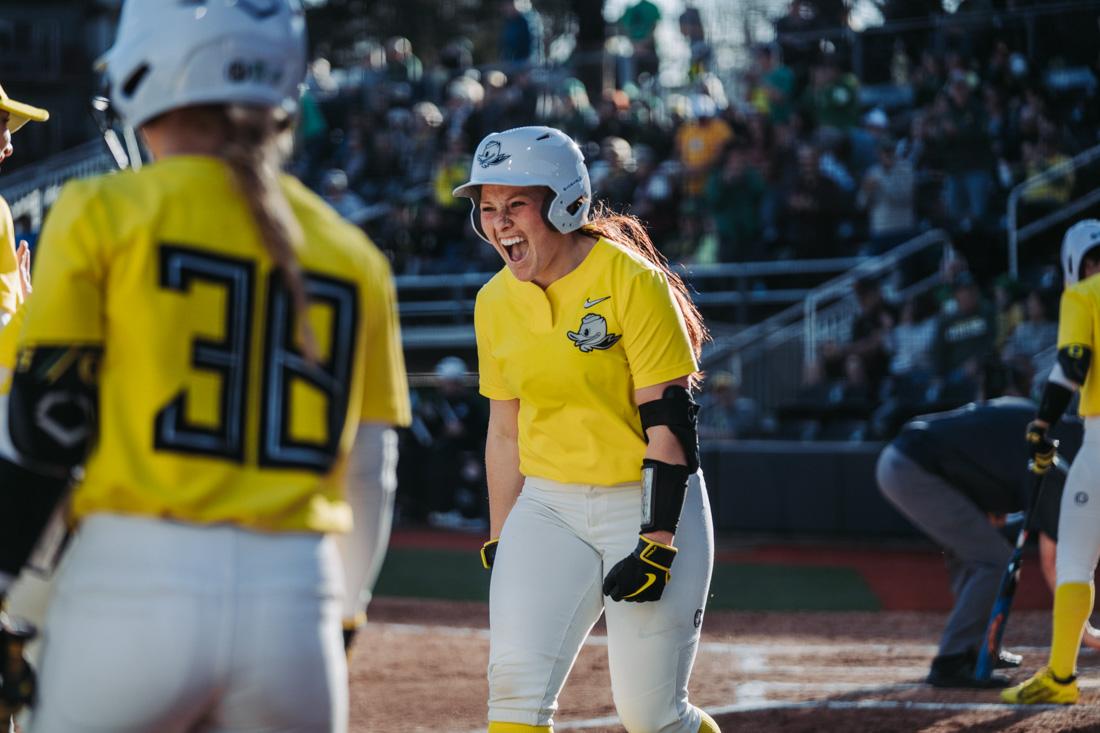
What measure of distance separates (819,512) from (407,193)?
8.16 metres

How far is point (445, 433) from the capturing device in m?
16.6

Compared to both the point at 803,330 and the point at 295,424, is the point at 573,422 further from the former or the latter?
the point at 803,330

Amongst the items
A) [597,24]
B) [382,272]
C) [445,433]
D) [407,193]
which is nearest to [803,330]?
[445,433]

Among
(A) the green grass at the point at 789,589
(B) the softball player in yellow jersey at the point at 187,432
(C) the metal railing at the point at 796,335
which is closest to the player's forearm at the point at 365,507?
(B) the softball player in yellow jersey at the point at 187,432

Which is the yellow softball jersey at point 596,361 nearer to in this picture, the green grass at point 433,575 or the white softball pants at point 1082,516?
the white softball pants at point 1082,516

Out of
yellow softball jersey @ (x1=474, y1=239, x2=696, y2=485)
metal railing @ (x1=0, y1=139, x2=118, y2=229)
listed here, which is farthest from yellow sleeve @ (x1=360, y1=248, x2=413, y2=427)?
metal railing @ (x1=0, y1=139, x2=118, y2=229)

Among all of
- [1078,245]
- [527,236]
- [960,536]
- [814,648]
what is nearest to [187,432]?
[527,236]

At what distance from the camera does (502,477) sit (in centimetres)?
480

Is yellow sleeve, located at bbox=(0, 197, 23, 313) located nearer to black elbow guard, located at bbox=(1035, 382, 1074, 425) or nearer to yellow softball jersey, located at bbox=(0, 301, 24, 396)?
yellow softball jersey, located at bbox=(0, 301, 24, 396)

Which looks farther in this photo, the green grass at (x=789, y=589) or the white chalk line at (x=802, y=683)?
the green grass at (x=789, y=589)

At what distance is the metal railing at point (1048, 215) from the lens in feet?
48.0

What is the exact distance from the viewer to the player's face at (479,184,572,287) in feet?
14.9

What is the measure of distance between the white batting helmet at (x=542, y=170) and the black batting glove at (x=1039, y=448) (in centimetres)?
344

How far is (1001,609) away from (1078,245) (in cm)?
187
